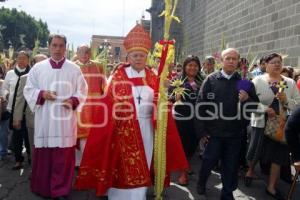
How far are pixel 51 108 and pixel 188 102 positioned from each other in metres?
1.99

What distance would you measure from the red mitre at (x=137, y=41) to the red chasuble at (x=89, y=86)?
1773 mm

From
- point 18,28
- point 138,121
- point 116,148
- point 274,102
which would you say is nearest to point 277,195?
point 274,102

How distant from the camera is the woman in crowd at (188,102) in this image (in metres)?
5.94

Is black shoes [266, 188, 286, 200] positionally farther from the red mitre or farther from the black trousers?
the black trousers

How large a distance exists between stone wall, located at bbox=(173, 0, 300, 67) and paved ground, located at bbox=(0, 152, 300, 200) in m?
1.93

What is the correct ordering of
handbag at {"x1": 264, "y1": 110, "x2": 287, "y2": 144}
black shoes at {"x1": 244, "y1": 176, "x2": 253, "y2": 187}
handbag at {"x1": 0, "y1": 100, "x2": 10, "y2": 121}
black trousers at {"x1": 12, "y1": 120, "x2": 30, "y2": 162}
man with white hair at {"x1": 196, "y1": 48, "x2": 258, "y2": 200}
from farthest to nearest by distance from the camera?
1. handbag at {"x1": 0, "y1": 100, "x2": 10, "y2": 121}
2. black trousers at {"x1": 12, "y1": 120, "x2": 30, "y2": 162}
3. black shoes at {"x1": 244, "y1": 176, "x2": 253, "y2": 187}
4. handbag at {"x1": 264, "y1": 110, "x2": 287, "y2": 144}
5. man with white hair at {"x1": 196, "y1": 48, "x2": 258, "y2": 200}

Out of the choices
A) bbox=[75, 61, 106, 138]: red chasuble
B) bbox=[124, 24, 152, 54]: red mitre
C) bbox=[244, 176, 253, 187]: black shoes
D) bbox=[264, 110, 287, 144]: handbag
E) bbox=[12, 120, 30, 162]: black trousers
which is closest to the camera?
bbox=[124, 24, 152, 54]: red mitre

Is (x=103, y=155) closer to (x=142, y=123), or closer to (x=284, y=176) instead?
(x=142, y=123)

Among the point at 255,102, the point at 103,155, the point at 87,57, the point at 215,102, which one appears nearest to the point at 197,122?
the point at 215,102

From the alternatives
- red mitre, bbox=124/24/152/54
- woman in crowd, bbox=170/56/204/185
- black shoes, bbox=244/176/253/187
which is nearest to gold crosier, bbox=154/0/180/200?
red mitre, bbox=124/24/152/54

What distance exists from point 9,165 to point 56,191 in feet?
6.31

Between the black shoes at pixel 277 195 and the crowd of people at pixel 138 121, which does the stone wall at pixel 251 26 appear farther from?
the black shoes at pixel 277 195

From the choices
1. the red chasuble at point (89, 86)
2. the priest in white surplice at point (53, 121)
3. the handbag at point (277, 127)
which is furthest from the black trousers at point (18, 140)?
the handbag at point (277, 127)

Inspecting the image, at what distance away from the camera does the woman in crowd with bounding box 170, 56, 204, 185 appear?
5938mm
